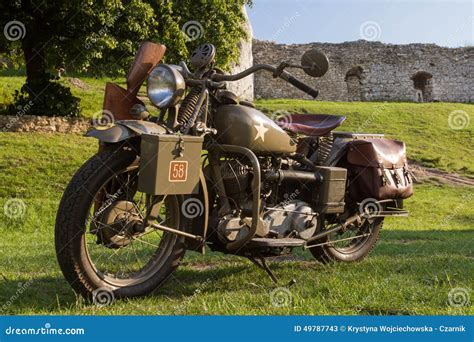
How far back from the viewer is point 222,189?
4094mm

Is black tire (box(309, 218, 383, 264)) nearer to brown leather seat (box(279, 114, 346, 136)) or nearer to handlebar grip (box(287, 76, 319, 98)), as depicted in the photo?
brown leather seat (box(279, 114, 346, 136))

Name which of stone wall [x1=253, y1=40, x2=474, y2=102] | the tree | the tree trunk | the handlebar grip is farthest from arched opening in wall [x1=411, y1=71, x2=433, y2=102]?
the handlebar grip

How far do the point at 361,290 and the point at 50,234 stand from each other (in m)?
4.86

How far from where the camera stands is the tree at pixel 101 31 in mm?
13352

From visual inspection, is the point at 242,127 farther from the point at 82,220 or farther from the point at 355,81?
the point at 355,81

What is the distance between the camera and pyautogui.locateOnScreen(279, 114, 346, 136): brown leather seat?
15.4ft

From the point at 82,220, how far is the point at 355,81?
2866 cm

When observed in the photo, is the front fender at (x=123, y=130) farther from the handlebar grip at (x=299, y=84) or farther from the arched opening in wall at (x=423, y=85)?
the arched opening in wall at (x=423, y=85)

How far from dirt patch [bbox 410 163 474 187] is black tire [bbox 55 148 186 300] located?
1210 cm

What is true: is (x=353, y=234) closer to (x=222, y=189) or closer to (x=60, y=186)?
(x=222, y=189)

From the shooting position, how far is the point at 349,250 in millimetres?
5449

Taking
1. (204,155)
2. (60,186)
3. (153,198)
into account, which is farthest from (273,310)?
(60,186)

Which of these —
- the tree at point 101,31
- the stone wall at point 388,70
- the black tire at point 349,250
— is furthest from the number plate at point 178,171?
the stone wall at point 388,70

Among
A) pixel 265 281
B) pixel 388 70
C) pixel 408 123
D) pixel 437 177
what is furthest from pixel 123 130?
pixel 388 70
